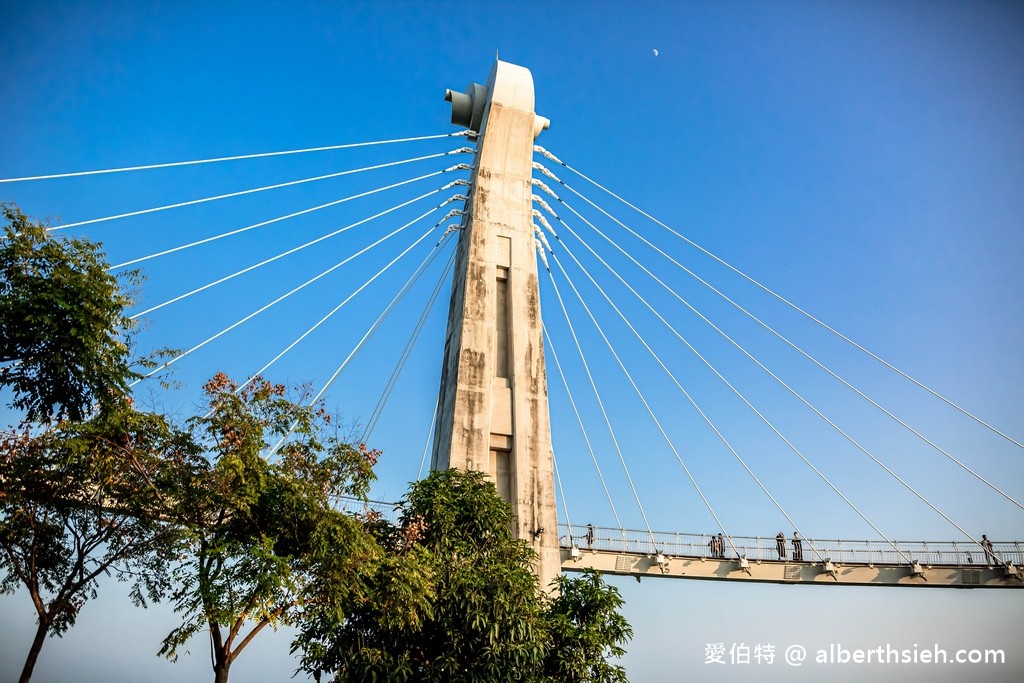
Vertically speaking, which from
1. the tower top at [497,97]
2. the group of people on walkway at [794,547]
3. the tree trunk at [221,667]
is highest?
the tower top at [497,97]

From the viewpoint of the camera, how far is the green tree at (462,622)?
15.0 meters

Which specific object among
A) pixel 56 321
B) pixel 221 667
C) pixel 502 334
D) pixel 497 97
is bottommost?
pixel 221 667

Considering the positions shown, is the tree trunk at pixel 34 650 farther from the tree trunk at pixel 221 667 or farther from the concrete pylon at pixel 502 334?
the concrete pylon at pixel 502 334

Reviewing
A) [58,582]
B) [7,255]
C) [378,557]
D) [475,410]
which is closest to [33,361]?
[7,255]

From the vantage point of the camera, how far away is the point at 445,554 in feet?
53.6

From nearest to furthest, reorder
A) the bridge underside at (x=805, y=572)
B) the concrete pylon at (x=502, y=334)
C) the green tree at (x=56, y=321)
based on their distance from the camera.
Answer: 1. the green tree at (x=56, y=321)
2. the concrete pylon at (x=502, y=334)
3. the bridge underside at (x=805, y=572)

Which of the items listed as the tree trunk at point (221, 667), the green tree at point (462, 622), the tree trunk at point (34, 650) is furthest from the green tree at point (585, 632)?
the tree trunk at point (34, 650)

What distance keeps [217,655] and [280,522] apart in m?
2.28

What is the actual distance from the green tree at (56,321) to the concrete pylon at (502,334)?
855 cm

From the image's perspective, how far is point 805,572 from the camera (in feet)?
91.8

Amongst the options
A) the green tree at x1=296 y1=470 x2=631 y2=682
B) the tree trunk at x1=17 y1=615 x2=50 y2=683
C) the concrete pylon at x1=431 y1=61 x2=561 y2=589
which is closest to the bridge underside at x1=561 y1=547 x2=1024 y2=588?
the concrete pylon at x1=431 y1=61 x2=561 y2=589

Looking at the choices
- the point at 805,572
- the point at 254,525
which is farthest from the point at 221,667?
the point at 805,572

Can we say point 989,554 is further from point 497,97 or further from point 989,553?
point 497,97

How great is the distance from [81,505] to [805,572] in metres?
22.3
